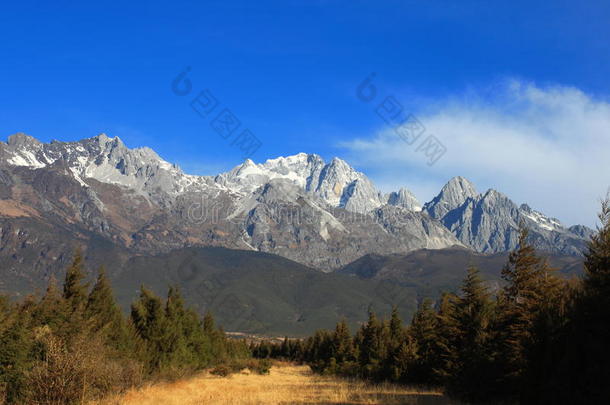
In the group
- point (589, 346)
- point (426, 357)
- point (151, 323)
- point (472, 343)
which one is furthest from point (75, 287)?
point (589, 346)

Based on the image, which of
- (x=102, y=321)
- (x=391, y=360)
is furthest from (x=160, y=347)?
(x=391, y=360)

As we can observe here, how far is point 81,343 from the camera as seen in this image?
21.1 meters

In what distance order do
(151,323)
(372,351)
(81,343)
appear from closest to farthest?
1. (81,343)
2. (151,323)
3. (372,351)

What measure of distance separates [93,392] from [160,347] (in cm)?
2569

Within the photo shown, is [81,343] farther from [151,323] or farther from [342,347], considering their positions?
[342,347]

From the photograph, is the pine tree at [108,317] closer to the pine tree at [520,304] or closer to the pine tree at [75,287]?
the pine tree at [75,287]

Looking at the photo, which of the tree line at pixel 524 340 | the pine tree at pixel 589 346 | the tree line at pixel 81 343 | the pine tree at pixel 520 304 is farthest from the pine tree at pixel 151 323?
the pine tree at pixel 589 346

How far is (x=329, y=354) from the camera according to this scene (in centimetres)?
9969

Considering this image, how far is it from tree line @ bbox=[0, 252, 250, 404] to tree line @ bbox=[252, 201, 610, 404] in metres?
17.8

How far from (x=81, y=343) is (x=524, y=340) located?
1969cm

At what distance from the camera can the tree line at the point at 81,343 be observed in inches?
736

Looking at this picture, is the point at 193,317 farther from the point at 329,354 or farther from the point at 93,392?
the point at 93,392

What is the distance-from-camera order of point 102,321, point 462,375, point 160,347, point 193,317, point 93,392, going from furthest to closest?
1. point 193,317
2. point 160,347
3. point 102,321
4. point 462,375
5. point 93,392

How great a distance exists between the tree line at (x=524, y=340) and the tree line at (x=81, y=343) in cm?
1781
